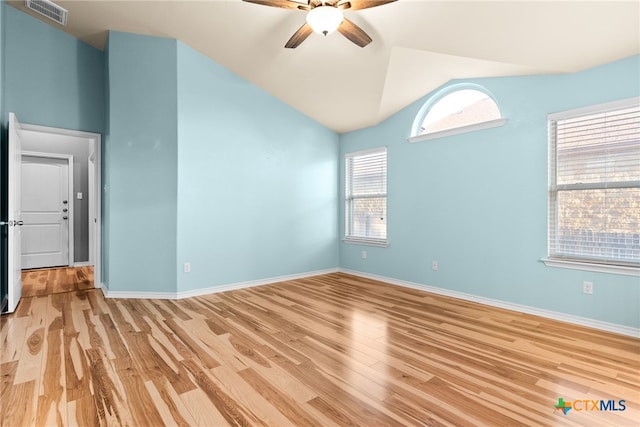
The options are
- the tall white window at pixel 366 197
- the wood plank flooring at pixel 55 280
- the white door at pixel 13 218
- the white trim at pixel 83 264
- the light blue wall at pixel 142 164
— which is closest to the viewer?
the white door at pixel 13 218

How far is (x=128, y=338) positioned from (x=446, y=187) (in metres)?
3.70

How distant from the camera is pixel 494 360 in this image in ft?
7.52

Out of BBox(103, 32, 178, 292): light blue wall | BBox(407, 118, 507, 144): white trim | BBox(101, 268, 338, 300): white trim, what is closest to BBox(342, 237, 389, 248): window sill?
BBox(101, 268, 338, 300): white trim

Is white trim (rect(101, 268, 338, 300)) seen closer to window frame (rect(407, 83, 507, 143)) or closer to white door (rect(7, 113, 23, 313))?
white door (rect(7, 113, 23, 313))

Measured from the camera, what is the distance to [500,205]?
3.57 metres

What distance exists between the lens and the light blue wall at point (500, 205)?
2.94 meters

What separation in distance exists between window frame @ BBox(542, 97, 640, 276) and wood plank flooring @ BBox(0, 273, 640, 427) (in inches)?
22.7

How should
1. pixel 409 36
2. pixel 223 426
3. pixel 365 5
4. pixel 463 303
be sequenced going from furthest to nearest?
pixel 463 303 < pixel 409 36 < pixel 365 5 < pixel 223 426

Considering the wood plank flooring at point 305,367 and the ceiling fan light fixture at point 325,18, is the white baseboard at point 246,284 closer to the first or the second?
the wood plank flooring at point 305,367

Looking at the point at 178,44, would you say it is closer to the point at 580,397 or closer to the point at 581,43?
the point at 581,43

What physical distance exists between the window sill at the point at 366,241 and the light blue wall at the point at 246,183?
30 centimetres

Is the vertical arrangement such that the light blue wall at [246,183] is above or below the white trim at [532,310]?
above

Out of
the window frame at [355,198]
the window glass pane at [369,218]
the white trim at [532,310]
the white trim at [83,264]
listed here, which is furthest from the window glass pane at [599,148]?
the white trim at [83,264]

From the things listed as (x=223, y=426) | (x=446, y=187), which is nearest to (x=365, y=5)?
(x=446, y=187)
